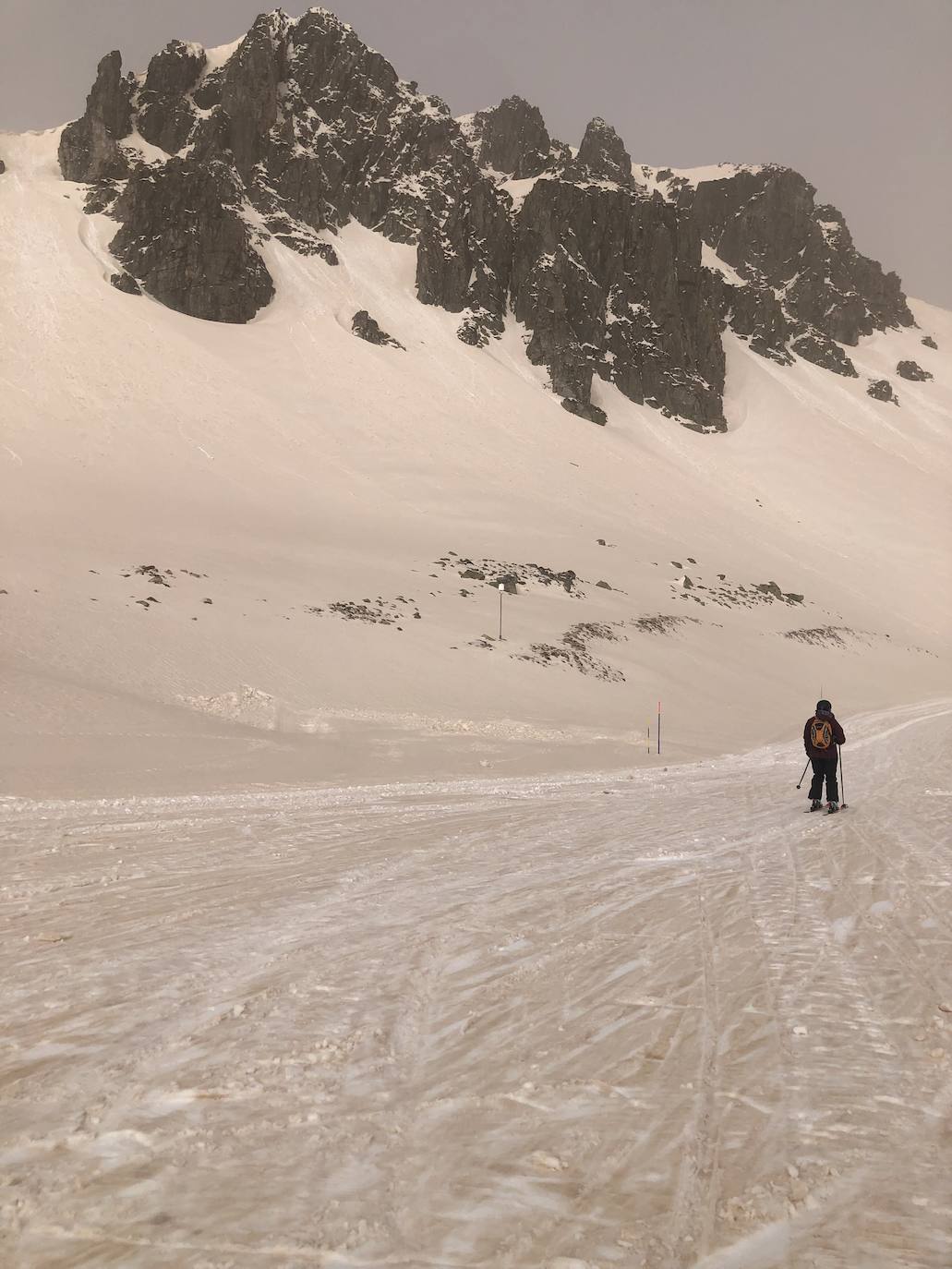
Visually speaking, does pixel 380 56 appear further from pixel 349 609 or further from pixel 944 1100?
pixel 944 1100

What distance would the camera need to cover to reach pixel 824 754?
35.3 ft

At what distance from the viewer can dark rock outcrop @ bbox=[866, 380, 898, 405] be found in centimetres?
10738

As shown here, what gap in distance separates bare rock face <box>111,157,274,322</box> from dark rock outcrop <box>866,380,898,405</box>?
3153 inches

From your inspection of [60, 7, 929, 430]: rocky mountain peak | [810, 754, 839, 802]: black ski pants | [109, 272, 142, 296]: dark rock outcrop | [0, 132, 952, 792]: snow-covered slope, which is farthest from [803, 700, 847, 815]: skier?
[109, 272, 142, 296]: dark rock outcrop

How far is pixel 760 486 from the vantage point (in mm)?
78000

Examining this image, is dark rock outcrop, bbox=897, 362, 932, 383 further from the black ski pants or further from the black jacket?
the black ski pants

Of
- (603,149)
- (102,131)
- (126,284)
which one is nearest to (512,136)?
(603,149)

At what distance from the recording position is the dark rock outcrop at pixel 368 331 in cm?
7469

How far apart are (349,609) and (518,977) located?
23.4 meters

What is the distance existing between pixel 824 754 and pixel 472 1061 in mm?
8626

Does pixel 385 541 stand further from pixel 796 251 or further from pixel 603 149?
pixel 603 149

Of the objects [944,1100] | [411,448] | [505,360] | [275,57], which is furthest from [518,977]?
[275,57]

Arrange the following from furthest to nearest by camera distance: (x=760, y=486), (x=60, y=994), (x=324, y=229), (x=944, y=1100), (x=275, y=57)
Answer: (x=275, y=57), (x=324, y=229), (x=760, y=486), (x=60, y=994), (x=944, y=1100)

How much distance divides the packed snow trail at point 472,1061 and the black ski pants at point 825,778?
123 inches
